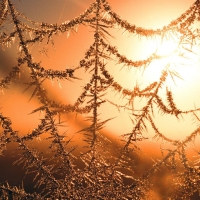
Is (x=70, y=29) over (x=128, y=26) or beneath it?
beneath

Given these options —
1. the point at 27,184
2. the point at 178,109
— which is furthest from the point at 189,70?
the point at 27,184

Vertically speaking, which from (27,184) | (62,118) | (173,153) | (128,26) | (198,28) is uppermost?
(198,28)

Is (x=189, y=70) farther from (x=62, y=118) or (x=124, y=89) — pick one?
(x=62, y=118)

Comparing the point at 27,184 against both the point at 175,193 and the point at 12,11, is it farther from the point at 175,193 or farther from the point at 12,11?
the point at 12,11

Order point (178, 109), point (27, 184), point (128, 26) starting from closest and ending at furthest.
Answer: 1. point (128, 26)
2. point (178, 109)
3. point (27, 184)

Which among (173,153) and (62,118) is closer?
(62,118)

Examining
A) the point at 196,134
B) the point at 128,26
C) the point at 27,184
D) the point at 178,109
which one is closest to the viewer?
the point at 128,26

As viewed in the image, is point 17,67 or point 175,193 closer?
point 17,67

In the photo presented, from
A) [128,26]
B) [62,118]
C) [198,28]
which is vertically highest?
[198,28]

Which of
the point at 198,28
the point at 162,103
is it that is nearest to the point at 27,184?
the point at 162,103
